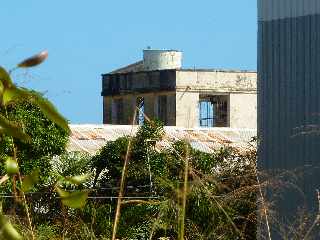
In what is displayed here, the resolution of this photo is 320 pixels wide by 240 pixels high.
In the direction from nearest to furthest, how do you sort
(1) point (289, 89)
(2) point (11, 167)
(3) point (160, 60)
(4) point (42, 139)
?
(2) point (11, 167) → (1) point (289, 89) → (4) point (42, 139) → (3) point (160, 60)

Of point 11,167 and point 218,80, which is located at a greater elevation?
point 218,80

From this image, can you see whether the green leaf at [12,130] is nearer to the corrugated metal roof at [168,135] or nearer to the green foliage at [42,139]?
the green foliage at [42,139]

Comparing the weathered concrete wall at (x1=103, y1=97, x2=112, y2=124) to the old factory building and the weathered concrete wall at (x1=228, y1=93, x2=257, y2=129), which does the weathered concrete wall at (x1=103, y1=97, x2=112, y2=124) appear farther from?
the weathered concrete wall at (x1=228, y1=93, x2=257, y2=129)

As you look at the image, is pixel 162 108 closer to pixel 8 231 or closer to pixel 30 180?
pixel 30 180

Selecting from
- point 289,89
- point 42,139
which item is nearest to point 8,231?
point 289,89

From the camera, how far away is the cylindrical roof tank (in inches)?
2442

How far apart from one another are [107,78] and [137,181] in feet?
149

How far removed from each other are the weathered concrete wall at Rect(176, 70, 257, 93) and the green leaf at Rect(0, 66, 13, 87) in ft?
191

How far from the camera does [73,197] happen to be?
1.61 meters

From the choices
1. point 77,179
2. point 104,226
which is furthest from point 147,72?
point 77,179

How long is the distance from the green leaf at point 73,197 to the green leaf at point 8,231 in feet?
0.37

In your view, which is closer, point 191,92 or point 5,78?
point 5,78

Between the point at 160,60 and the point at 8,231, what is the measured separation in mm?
60847

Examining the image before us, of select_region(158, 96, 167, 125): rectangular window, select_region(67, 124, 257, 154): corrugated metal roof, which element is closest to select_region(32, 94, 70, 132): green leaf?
select_region(67, 124, 257, 154): corrugated metal roof
